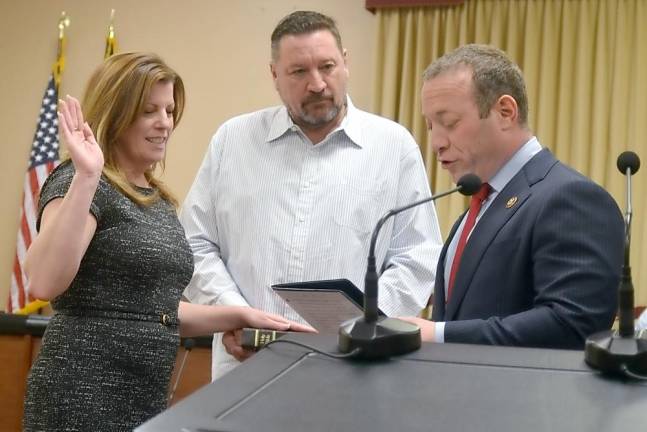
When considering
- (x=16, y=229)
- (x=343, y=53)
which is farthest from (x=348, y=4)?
(x=343, y=53)

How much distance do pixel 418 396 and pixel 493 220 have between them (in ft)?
3.36

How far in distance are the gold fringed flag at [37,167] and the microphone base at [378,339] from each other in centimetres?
535

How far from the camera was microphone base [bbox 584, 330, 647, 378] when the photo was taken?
1.11m

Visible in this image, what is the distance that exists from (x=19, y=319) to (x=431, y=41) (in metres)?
3.02

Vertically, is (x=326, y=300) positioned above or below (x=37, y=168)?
above

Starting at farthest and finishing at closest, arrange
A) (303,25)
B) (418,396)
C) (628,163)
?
1. (303,25)
2. (628,163)
3. (418,396)

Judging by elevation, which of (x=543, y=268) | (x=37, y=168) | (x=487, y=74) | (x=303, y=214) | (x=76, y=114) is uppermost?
(x=487, y=74)

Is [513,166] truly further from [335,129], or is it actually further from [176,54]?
[176,54]

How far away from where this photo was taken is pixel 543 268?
183cm

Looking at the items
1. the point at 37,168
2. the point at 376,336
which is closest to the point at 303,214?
the point at 376,336

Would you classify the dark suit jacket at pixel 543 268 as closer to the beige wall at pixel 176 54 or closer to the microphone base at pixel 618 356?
the microphone base at pixel 618 356

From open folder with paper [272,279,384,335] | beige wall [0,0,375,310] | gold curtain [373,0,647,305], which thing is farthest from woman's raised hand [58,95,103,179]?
beige wall [0,0,375,310]

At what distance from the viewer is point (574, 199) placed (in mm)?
1848

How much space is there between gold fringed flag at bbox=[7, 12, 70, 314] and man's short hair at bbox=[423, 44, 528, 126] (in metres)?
4.66
